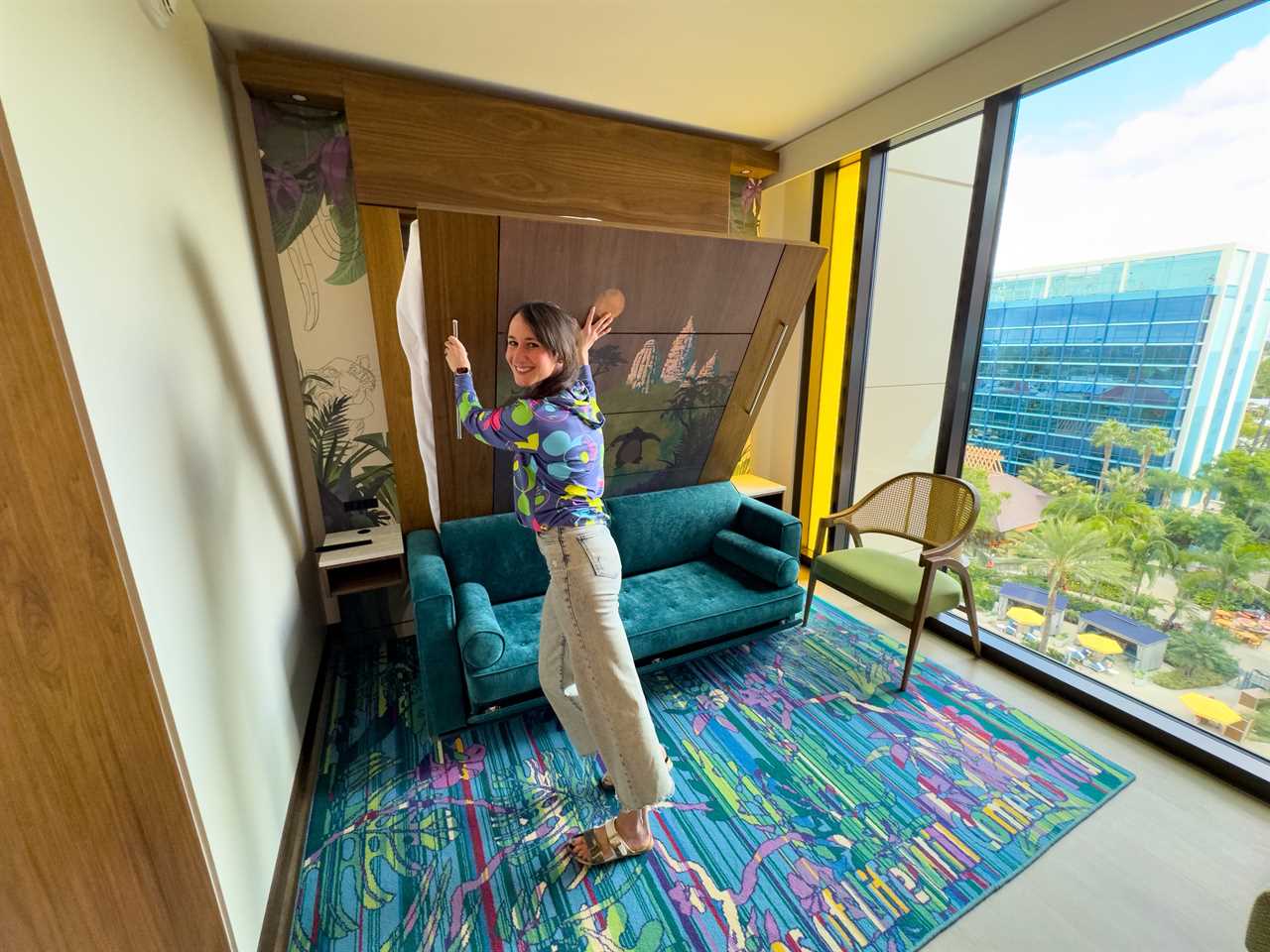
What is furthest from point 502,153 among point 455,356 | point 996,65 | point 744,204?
point 996,65

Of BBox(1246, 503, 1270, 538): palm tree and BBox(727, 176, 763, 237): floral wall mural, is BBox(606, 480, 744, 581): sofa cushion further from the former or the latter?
BBox(1246, 503, 1270, 538): palm tree

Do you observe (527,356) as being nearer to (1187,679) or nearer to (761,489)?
(761,489)

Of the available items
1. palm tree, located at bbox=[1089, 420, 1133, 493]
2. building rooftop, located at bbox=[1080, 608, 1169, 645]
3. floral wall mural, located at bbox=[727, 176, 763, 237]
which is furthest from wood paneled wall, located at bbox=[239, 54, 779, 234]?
building rooftop, located at bbox=[1080, 608, 1169, 645]

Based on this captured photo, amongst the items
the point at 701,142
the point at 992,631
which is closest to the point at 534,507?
the point at 701,142

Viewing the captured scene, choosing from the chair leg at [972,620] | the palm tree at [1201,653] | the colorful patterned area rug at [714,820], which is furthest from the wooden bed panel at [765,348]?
the palm tree at [1201,653]

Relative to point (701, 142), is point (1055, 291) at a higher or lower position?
lower

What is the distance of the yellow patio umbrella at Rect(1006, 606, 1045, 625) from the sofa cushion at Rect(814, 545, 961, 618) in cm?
41

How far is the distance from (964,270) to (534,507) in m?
2.30

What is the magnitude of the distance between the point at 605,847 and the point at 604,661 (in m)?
0.57

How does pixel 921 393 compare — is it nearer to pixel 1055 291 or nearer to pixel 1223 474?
pixel 1055 291

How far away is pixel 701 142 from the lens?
8.18 ft

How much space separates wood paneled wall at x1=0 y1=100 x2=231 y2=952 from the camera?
2.51ft

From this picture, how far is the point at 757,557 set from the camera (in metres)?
2.53

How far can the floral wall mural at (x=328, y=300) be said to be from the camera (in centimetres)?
207
